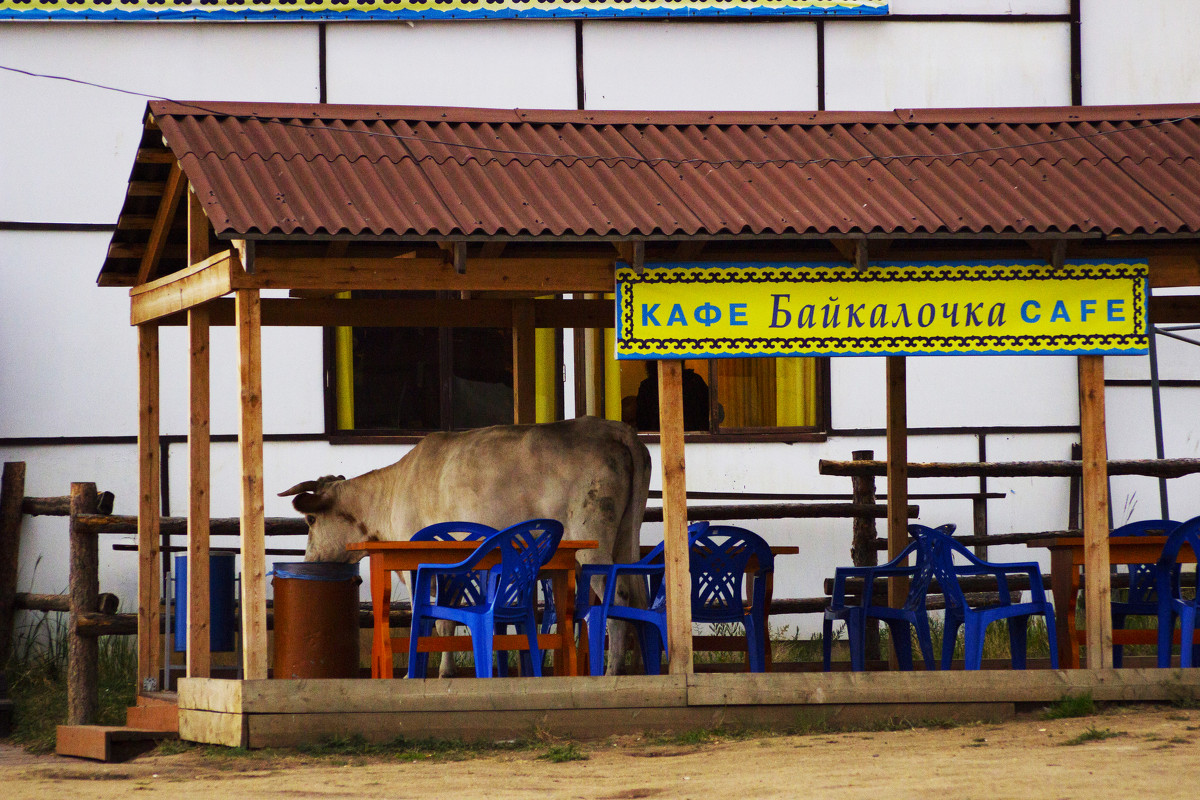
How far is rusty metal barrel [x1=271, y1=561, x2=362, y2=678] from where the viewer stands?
717cm

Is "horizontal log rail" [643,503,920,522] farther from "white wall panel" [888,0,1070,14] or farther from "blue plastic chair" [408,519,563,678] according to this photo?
"white wall panel" [888,0,1070,14]

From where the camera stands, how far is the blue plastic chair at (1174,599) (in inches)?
286

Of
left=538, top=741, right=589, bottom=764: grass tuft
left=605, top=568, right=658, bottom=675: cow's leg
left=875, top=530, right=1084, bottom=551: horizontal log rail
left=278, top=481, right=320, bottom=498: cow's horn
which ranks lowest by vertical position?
left=538, top=741, right=589, bottom=764: grass tuft

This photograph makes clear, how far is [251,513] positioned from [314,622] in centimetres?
81

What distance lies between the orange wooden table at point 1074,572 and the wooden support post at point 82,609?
18.9 ft

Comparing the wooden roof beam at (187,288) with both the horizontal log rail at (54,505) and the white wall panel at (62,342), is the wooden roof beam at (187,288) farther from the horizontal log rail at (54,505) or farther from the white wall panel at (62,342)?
the white wall panel at (62,342)

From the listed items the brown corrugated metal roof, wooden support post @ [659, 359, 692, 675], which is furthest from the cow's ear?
wooden support post @ [659, 359, 692, 675]

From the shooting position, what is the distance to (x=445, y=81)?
459 inches

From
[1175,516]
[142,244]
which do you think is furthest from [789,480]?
[142,244]

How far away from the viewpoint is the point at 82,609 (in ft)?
30.0

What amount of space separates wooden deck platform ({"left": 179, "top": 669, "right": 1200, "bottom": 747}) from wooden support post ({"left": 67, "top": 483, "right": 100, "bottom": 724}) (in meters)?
2.28

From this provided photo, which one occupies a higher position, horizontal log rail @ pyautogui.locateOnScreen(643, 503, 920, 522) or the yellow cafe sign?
the yellow cafe sign

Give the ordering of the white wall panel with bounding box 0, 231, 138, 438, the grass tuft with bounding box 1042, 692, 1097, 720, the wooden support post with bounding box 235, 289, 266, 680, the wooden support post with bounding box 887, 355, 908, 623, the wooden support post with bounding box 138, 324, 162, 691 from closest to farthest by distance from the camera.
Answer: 1. the wooden support post with bounding box 235, 289, 266, 680
2. the grass tuft with bounding box 1042, 692, 1097, 720
3. the wooden support post with bounding box 138, 324, 162, 691
4. the wooden support post with bounding box 887, 355, 908, 623
5. the white wall panel with bounding box 0, 231, 138, 438

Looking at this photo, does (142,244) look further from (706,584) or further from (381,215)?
(706,584)
